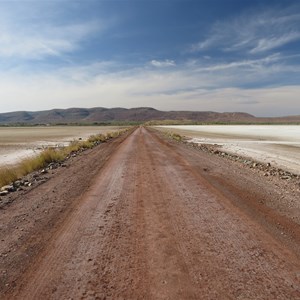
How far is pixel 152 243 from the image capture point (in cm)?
522

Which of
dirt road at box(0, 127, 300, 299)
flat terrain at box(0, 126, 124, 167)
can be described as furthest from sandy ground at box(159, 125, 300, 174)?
flat terrain at box(0, 126, 124, 167)

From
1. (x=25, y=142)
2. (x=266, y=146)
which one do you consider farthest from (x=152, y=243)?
(x=25, y=142)

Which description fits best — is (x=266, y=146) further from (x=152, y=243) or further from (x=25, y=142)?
(x=25, y=142)

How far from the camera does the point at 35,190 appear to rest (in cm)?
971

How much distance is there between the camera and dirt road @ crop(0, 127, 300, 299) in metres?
3.90

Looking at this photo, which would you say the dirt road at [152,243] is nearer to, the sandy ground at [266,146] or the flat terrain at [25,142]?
the sandy ground at [266,146]

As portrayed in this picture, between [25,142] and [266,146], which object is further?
[25,142]

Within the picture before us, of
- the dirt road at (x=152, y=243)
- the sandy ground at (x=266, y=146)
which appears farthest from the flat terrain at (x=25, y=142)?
the sandy ground at (x=266, y=146)

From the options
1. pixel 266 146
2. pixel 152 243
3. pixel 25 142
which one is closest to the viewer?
pixel 152 243

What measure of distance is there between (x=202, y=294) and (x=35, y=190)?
733cm

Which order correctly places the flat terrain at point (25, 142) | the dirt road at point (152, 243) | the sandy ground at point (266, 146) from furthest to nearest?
the flat terrain at point (25, 142) → the sandy ground at point (266, 146) → the dirt road at point (152, 243)

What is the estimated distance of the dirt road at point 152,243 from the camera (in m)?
3.90

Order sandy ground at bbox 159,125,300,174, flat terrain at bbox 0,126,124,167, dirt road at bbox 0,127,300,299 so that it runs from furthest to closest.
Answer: flat terrain at bbox 0,126,124,167, sandy ground at bbox 159,125,300,174, dirt road at bbox 0,127,300,299

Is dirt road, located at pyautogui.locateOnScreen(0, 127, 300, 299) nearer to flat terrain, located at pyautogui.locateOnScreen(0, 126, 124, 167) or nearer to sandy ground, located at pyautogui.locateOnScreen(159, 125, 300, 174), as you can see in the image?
sandy ground, located at pyautogui.locateOnScreen(159, 125, 300, 174)
